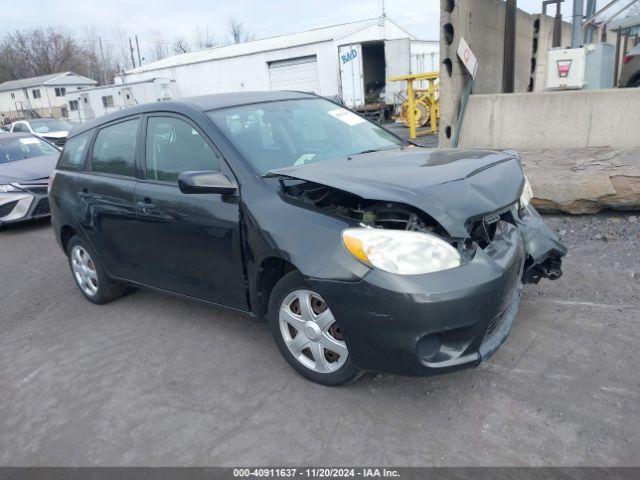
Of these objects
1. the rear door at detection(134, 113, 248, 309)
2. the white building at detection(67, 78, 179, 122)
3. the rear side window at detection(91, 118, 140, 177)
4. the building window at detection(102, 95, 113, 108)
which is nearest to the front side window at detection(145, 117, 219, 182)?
the rear door at detection(134, 113, 248, 309)

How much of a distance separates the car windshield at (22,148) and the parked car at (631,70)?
11.0m

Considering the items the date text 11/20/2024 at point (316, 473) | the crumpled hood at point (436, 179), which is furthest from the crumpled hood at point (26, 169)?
the date text 11/20/2024 at point (316, 473)

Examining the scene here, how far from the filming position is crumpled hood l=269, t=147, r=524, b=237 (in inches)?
103

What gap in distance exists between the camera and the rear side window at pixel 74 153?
4.66 meters

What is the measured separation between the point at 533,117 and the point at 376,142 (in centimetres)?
338

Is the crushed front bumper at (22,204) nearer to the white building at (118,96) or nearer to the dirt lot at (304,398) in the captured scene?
the dirt lot at (304,398)

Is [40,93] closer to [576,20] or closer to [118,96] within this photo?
[118,96]

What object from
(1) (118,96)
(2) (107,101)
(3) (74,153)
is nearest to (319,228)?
(3) (74,153)

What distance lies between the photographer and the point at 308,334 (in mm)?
2959

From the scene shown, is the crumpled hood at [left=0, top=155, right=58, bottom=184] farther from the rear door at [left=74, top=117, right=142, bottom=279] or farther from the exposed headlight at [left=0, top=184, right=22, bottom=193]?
the rear door at [left=74, top=117, right=142, bottom=279]

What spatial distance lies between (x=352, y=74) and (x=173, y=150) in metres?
19.8

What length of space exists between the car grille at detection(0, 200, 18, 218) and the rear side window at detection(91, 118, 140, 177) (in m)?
4.61

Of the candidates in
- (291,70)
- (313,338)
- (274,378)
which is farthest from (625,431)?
(291,70)

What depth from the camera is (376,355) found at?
263 cm
